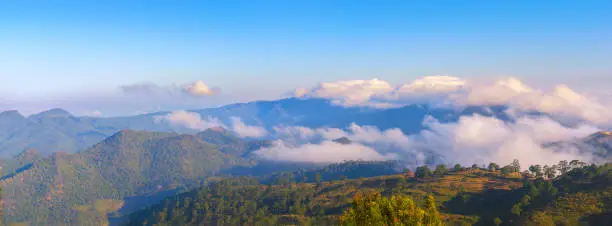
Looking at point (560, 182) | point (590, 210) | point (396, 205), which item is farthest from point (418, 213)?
point (560, 182)

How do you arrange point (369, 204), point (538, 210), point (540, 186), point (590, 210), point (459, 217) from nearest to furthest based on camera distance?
point (369, 204), point (590, 210), point (538, 210), point (459, 217), point (540, 186)

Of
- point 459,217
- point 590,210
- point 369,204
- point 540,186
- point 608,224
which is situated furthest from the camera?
point 540,186

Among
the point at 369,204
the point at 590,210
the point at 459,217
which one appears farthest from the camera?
the point at 459,217

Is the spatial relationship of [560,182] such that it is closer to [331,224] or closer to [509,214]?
[509,214]

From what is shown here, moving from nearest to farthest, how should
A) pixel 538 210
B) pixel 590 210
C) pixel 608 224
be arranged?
pixel 608 224 → pixel 590 210 → pixel 538 210

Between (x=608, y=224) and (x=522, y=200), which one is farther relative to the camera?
(x=522, y=200)

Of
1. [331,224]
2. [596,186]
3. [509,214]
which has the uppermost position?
[596,186]

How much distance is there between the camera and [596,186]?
16850 centimetres

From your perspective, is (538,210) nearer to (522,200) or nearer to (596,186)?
(522,200)

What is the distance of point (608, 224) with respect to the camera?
12475cm

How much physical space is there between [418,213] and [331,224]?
156 m

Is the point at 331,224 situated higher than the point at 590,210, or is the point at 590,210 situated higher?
the point at 590,210

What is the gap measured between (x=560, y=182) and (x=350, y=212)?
209 m

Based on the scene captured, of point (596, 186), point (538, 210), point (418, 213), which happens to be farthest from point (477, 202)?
point (418, 213)
